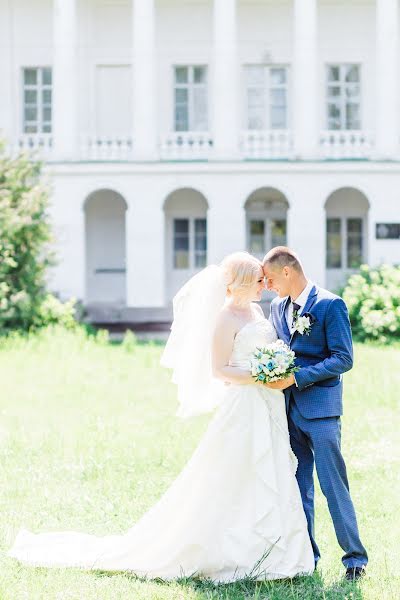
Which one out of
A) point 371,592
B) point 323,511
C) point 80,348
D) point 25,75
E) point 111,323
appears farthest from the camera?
point 25,75

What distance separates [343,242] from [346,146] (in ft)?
11.5

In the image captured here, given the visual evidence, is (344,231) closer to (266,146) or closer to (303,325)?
(266,146)

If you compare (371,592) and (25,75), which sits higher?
(25,75)

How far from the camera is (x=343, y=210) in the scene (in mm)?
27047

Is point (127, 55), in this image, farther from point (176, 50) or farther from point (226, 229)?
point (226, 229)

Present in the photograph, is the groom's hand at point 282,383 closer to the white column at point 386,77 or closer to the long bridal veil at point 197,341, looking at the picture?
the long bridal veil at point 197,341

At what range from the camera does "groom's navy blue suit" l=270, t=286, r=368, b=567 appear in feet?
16.7

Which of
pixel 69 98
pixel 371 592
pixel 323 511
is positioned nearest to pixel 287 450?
pixel 371 592

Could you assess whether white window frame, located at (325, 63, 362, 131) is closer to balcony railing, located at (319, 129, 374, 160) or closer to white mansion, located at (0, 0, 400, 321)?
white mansion, located at (0, 0, 400, 321)

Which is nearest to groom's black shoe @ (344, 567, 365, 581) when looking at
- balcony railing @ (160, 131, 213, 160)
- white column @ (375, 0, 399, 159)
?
balcony railing @ (160, 131, 213, 160)

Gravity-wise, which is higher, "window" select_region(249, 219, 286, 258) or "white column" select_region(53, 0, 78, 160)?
"white column" select_region(53, 0, 78, 160)

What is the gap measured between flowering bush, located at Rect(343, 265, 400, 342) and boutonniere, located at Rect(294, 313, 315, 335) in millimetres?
13486

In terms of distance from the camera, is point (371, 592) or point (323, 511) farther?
point (323, 511)

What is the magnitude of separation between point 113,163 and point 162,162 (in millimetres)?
1373
